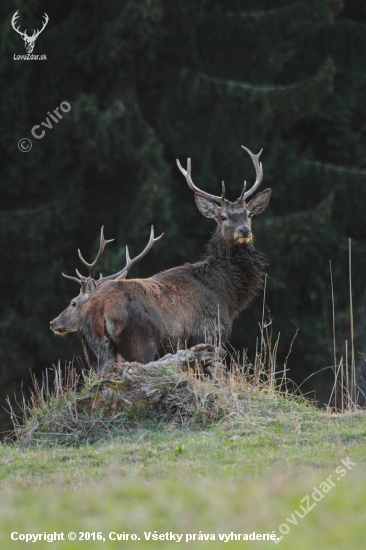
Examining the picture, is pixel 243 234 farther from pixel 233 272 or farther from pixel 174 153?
pixel 174 153

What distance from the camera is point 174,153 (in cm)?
2062

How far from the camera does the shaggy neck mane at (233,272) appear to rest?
38.3 feet

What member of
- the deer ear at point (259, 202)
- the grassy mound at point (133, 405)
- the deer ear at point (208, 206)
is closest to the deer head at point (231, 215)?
the deer ear at point (208, 206)

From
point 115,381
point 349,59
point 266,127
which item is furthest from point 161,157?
point 115,381

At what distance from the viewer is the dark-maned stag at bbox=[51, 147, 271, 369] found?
10.1m

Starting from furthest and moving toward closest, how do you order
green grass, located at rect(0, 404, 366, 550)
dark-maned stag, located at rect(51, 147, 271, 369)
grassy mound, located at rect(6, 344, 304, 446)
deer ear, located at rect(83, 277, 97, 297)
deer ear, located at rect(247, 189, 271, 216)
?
deer ear, located at rect(83, 277, 97, 297) < deer ear, located at rect(247, 189, 271, 216) < dark-maned stag, located at rect(51, 147, 271, 369) < grassy mound, located at rect(6, 344, 304, 446) < green grass, located at rect(0, 404, 366, 550)

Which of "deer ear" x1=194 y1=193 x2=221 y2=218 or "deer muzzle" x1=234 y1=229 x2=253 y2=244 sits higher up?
"deer ear" x1=194 y1=193 x2=221 y2=218

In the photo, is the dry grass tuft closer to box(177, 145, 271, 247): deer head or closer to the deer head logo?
box(177, 145, 271, 247): deer head

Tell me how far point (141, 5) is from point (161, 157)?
2783 mm

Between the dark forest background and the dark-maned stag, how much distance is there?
21.2 feet

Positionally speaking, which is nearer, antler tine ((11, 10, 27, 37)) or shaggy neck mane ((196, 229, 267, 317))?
shaggy neck mane ((196, 229, 267, 317))

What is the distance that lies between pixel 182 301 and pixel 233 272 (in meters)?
1.17

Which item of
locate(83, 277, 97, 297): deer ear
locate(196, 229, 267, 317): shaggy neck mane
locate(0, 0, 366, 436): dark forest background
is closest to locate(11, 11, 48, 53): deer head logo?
locate(0, 0, 366, 436): dark forest background

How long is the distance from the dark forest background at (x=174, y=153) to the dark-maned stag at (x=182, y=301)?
646 cm
